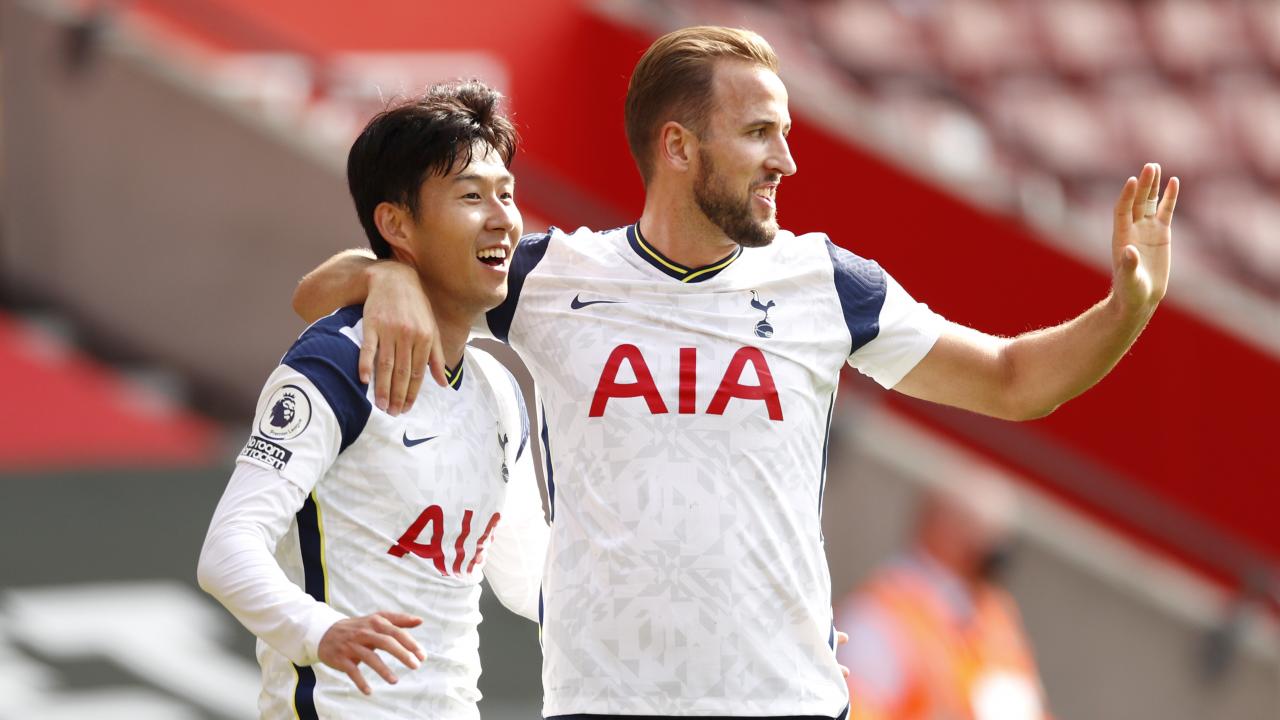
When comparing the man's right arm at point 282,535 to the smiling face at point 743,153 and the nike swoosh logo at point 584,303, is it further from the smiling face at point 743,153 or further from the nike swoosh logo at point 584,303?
the smiling face at point 743,153

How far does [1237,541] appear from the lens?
29.0ft

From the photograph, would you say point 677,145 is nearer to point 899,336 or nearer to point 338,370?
point 899,336

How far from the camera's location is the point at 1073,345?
3275 mm

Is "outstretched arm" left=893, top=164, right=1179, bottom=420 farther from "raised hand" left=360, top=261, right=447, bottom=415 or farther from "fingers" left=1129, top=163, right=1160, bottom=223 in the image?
"raised hand" left=360, top=261, right=447, bottom=415

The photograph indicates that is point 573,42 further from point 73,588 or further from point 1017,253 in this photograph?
point 73,588

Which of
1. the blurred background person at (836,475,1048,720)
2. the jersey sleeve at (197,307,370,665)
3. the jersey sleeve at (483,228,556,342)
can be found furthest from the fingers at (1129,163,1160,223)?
the blurred background person at (836,475,1048,720)

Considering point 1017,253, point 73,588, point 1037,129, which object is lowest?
point 73,588

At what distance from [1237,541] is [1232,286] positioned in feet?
6.49

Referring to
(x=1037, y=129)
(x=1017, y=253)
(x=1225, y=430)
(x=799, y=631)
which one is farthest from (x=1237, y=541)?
(x=799, y=631)

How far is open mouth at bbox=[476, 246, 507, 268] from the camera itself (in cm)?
333

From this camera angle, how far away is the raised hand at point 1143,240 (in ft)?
10.5

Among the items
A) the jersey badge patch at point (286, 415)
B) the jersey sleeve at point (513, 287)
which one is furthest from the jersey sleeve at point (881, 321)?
the jersey badge patch at point (286, 415)

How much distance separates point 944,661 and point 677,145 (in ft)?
8.14

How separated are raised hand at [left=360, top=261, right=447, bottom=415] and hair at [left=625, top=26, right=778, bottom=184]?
0.59 meters
